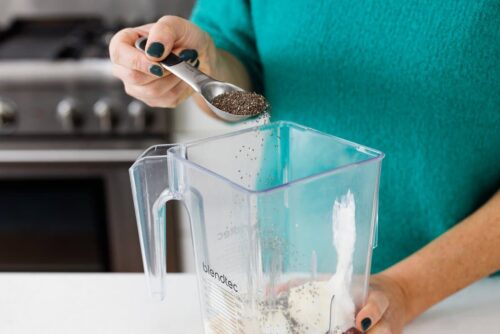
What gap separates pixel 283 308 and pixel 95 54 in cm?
99

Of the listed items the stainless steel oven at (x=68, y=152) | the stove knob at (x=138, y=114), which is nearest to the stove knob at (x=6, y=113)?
the stainless steel oven at (x=68, y=152)

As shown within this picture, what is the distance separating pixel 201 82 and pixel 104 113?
782 mm

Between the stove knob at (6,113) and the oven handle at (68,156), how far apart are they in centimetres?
7

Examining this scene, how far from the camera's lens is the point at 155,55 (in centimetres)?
67

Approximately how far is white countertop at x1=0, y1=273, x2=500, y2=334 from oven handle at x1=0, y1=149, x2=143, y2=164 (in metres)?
0.65

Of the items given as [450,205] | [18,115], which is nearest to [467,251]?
[450,205]

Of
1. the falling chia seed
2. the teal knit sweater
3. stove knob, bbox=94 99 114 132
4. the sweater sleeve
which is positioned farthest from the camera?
stove knob, bbox=94 99 114 132

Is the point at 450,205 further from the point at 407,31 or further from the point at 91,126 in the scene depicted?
the point at 91,126

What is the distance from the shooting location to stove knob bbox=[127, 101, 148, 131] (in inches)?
55.0

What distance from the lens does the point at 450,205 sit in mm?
851

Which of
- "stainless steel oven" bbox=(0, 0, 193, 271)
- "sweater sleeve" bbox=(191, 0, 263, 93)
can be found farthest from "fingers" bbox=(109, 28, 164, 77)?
"stainless steel oven" bbox=(0, 0, 193, 271)

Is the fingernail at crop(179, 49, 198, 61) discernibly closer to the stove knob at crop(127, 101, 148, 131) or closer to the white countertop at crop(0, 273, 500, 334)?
the white countertop at crop(0, 273, 500, 334)

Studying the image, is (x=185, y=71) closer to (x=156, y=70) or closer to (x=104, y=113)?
(x=156, y=70)

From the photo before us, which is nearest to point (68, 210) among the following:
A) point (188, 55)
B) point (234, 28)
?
point (234, 28)
